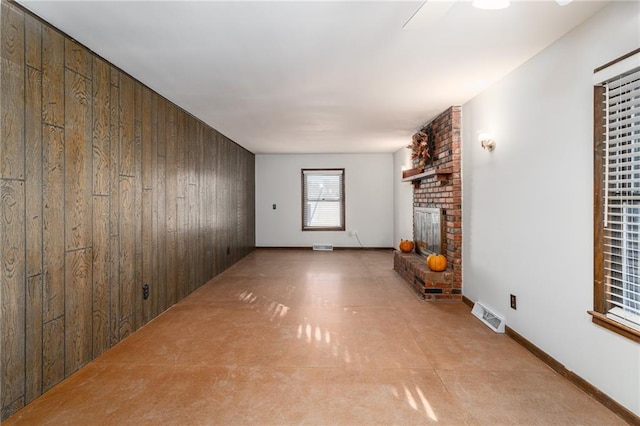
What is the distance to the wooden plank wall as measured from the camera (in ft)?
6.29

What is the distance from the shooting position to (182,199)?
4156 millimetres

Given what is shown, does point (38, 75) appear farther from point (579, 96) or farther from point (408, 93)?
point (579, 96)

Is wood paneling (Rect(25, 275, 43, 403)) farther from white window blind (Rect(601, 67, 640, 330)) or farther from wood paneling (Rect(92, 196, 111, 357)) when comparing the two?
white window blind (Rect(601, 67, 640, 330))

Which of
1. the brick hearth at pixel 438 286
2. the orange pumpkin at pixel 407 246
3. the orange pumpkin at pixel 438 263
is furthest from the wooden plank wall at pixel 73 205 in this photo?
the orange pumpkin at pixel 407 246

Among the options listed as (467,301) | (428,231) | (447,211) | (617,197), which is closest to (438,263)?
(467,301)

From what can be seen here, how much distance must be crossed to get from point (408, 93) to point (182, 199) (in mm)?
2853

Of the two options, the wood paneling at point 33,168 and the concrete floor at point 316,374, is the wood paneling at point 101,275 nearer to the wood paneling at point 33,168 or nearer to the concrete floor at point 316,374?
the concrete floor at point 316,374

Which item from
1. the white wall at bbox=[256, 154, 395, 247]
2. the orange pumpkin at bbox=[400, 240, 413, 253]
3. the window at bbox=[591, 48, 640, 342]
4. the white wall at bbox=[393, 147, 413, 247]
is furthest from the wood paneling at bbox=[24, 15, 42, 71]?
→ the white wall at bbox=[256, 154, 395, 247]

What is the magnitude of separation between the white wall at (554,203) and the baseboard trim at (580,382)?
0.03 m

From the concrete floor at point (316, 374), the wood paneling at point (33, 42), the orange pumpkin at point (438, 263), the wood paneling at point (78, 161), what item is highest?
the wood paneling at point (33, 42)

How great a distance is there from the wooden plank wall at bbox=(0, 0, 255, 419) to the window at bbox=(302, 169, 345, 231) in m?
4.47

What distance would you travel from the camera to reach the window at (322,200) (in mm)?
8273

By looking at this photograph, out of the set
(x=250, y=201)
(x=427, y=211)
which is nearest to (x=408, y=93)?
(x=427, y=211)

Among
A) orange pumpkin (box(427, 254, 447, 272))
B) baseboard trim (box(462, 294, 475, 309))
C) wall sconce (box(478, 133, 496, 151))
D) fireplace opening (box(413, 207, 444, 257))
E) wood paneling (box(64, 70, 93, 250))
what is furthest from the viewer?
fireplace opening (box(413, 207, 444, 257))
